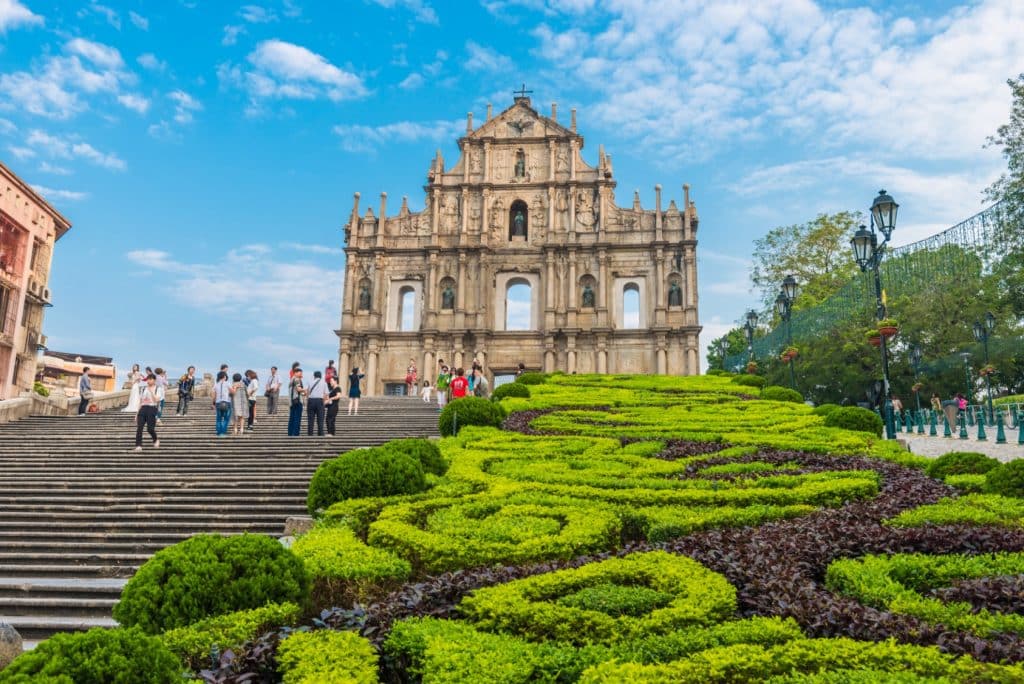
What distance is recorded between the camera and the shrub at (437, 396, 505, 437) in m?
14.4

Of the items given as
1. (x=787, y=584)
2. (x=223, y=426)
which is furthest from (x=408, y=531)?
(x=223, y=426)

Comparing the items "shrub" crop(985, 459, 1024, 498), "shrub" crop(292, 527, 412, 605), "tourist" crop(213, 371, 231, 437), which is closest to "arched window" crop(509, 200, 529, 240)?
"tourist" crop(213, 371, 231, 437)

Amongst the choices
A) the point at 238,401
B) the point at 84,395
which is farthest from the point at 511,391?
the point at 84,395

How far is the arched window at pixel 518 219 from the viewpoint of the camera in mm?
41688

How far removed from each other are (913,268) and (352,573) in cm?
2453

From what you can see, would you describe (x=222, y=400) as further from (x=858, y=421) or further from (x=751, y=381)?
(x=751, y=381)

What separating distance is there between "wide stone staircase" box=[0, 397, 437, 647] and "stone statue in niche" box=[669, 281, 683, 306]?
968 inches

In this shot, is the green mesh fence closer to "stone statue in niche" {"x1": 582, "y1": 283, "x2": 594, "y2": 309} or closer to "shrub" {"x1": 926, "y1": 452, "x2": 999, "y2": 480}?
"stone statue in niche" {"x1": 582, "y1": 283, "x2": 594, "y2": 309}

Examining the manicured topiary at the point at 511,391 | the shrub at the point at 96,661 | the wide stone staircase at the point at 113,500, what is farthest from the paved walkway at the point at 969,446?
the shrub at the point at 96,661

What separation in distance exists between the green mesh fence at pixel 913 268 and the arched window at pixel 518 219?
14.0 metres

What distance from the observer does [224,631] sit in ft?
14.9

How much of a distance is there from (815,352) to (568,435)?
23.2m

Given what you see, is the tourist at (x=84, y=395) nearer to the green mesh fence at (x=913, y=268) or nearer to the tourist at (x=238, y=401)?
the tourist at (x=238, y=401)

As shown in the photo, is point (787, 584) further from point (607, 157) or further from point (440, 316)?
point (607, 157)
